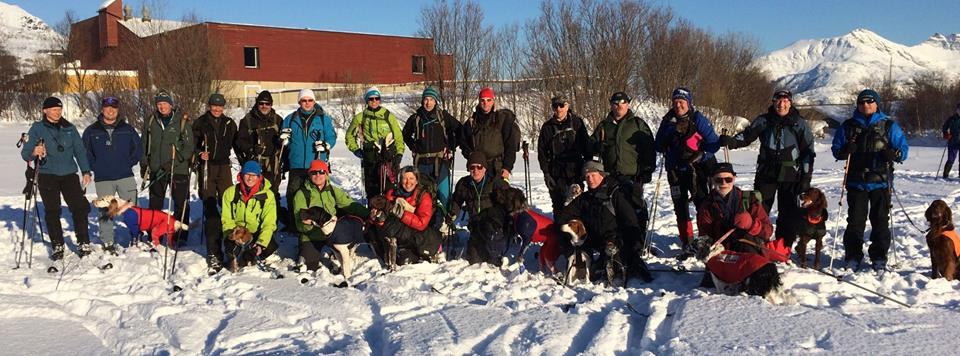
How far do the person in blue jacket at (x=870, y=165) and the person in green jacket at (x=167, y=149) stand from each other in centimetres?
618

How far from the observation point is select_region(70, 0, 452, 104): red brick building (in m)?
33.9

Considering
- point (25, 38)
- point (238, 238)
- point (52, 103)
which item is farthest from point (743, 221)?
point (25, 38)

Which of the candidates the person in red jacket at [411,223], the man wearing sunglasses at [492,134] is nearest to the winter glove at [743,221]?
the man wearing sunglasses at [492,134]

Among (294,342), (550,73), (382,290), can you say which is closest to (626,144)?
(382,290)

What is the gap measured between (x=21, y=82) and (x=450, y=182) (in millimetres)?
34160

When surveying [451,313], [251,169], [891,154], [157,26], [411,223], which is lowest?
[451,313]

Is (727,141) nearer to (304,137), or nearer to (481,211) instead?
(481,211)

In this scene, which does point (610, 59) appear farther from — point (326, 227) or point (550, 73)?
point (326, 227)

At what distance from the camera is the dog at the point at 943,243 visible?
→ 4941 millimetres

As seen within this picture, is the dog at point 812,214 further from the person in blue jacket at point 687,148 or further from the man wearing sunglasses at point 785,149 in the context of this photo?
the person in blue jacket at point 687,148

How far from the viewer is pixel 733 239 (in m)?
5.06

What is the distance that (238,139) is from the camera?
23.0 ft

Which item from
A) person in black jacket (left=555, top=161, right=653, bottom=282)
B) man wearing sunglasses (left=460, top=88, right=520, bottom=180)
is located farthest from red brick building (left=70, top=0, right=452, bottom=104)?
person in black jacket (left=555, top=161, right=653, bottom=282)

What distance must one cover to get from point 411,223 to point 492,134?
1331 mm
